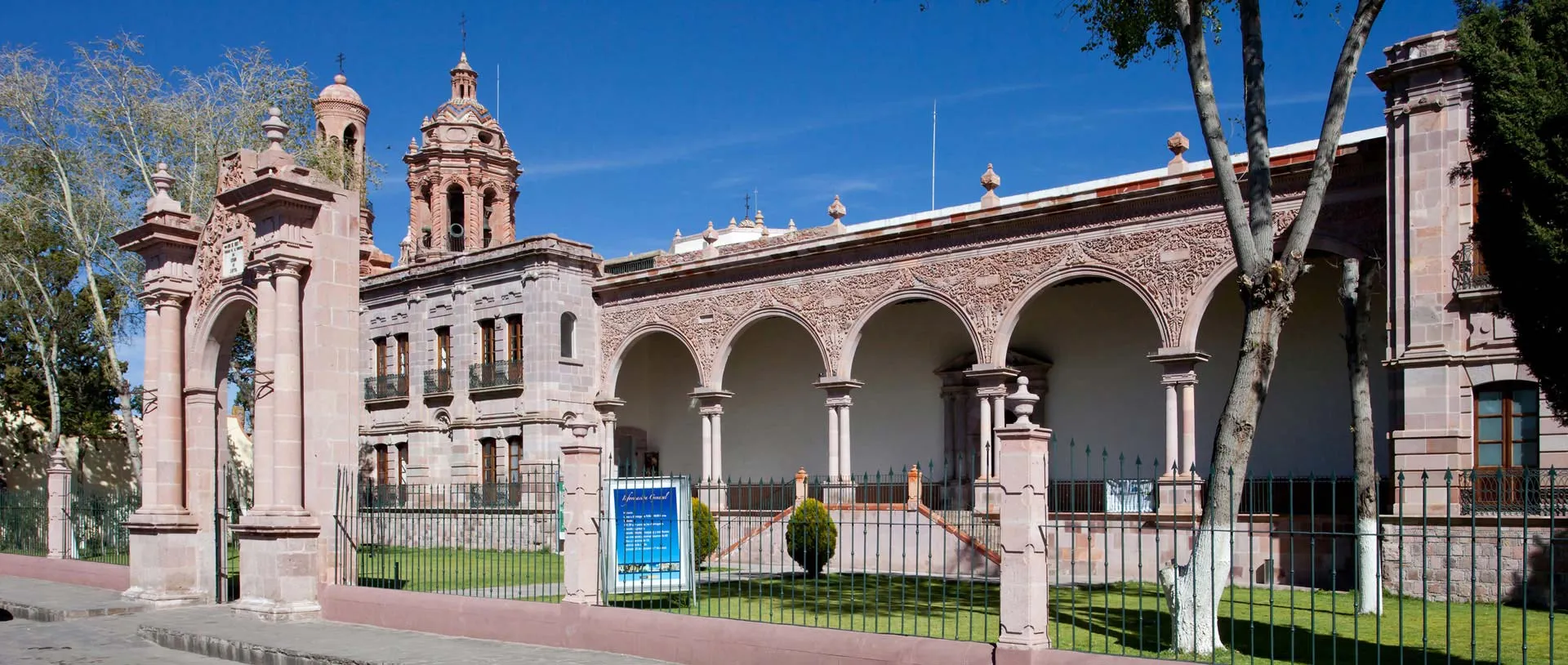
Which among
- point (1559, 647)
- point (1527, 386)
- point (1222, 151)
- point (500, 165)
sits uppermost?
point (500, 165)

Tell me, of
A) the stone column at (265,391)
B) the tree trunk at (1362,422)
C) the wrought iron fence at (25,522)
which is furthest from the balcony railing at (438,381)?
the tree trunk at (1362,422)

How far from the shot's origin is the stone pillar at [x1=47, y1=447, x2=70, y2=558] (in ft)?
58.9

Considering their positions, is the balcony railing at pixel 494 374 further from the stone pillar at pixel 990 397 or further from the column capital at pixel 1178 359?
the column capital at pixel 1178 359

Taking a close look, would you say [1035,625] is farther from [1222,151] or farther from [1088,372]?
[1088,372]

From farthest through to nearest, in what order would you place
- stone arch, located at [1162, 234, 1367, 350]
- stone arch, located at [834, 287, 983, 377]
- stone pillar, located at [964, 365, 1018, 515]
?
stone arch, located at [834, 287, 983, 377]
stone pillar, located at [964, 365, 1018, 515]
stone arch, located at [1162, 234, 1367, 350]

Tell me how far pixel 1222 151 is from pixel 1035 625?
12.7 ft

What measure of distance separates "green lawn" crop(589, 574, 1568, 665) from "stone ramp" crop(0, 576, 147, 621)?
5.37 metres

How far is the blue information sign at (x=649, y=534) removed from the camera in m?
10.4

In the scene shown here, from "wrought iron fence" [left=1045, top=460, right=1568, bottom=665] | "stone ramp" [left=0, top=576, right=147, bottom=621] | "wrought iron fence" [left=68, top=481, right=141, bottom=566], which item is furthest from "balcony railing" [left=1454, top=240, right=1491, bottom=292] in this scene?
"wrought iron fence" [left=68, top=481, right=141, bottom=566]

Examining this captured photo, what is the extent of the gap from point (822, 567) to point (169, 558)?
7.78 metres

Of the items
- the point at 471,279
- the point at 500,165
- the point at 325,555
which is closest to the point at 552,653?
the point at 325,555

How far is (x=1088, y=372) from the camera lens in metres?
21.3

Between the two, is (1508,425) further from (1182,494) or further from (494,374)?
(494,374)

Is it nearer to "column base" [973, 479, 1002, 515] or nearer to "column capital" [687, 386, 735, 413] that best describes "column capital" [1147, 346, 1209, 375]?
"column base" [973, 479, 1002, 515]
